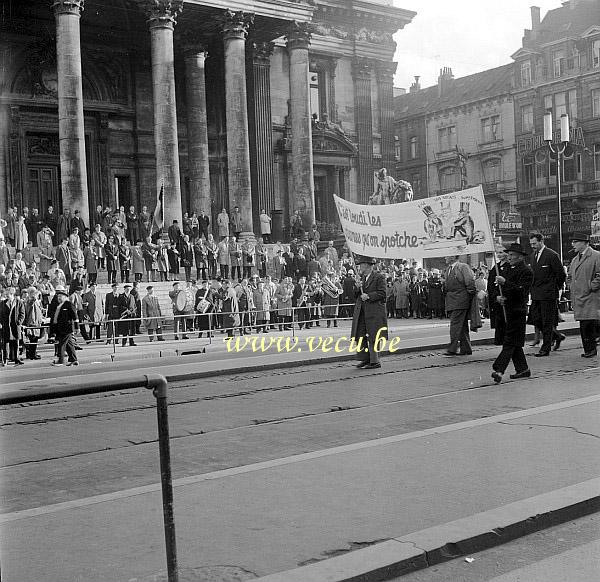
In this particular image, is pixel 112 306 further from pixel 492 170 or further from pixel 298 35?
pixel 492 170

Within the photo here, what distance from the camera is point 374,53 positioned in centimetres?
4444

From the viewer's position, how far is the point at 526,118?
196 ft

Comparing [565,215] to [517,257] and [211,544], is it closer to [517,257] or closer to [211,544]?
[517,257]

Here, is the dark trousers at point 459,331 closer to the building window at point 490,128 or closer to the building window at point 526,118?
the building window at point 526,118

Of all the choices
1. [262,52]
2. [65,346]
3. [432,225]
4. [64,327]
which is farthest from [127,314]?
[262,52]

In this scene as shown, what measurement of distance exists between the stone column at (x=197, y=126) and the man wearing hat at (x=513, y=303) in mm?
25231

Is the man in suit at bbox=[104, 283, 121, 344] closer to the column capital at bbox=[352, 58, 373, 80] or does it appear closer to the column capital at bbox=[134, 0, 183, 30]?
the column capital at bbox=[134, 0, 183, 30]

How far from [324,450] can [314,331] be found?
1641 cm

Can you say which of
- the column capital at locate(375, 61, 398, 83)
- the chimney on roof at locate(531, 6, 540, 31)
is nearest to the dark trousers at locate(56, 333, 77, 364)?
the column capital at locate(375, 61, 398, 83)

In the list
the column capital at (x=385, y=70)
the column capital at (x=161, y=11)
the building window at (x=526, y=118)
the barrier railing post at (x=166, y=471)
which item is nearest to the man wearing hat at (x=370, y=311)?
the barrier railing post at (x=166, y=471)

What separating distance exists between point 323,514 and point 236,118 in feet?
97.8

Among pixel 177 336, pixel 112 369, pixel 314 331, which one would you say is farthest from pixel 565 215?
pixel 112 369

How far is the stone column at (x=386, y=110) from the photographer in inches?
1774

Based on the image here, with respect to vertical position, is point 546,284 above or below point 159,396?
above
